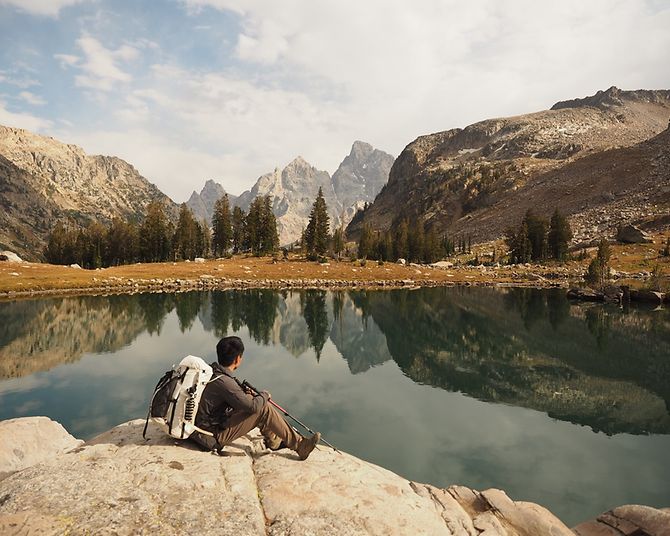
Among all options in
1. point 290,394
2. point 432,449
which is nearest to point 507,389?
point 432,449

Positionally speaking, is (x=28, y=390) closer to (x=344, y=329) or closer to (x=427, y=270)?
(x=344, y=329)

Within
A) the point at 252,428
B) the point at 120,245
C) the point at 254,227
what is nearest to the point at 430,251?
the point at 254,227

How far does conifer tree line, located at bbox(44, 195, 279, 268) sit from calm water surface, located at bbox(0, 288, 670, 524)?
67.1 metres

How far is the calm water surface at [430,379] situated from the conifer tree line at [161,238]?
220 ft

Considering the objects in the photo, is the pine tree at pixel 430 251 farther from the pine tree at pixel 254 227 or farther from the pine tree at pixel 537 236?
the pine tree at pixel 254 227

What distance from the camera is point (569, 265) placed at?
334 ft

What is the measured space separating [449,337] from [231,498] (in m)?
36.4

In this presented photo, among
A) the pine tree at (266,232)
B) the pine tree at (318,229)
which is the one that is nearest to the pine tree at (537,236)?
the pine tree at (318,229)

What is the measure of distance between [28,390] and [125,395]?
20.4ft

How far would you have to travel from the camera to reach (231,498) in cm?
734

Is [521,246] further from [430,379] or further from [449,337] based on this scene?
[430,379]

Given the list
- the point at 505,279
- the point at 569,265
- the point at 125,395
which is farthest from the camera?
the point at 569,265

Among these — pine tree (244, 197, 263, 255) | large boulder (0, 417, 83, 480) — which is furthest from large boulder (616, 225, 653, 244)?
large boulder (0, 417, 83, 480)

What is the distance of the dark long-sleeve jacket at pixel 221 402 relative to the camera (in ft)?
28.6
